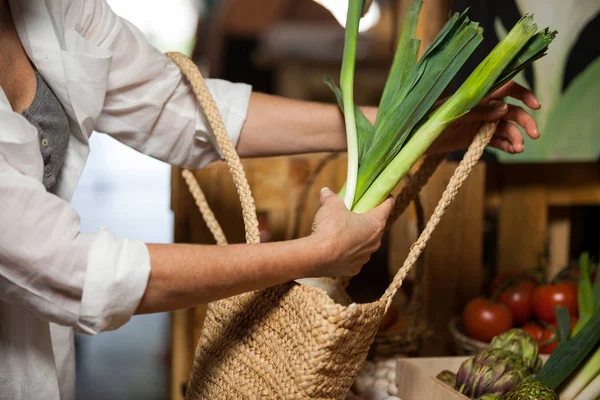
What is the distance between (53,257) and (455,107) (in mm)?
629

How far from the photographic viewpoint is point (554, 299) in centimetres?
167

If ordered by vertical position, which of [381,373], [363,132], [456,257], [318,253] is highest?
[363,132]

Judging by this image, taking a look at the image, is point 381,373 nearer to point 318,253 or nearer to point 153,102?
point 318,253

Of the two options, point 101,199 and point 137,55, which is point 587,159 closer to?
point 137,55

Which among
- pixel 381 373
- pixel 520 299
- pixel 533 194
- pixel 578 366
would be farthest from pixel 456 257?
pixel 578 366

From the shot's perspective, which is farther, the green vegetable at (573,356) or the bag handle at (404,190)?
the green vegetable at (573,356)

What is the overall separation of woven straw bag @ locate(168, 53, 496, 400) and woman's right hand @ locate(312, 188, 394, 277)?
6 centimetres

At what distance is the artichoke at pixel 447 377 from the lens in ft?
4.05

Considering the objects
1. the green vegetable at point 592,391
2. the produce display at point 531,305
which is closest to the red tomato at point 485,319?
the produce display at point 531,305

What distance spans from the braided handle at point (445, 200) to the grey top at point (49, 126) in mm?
547

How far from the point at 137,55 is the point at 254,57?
3.65m

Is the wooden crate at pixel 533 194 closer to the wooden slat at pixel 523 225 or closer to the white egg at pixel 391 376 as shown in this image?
the wooden slat at pixel 523 225

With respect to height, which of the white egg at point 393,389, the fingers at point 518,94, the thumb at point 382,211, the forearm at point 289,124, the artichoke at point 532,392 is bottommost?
the white egg at point 393,389

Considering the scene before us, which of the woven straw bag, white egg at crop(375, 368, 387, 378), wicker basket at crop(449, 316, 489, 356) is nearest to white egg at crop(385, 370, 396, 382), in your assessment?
white egg at crop(375, 368, 387, 378)
